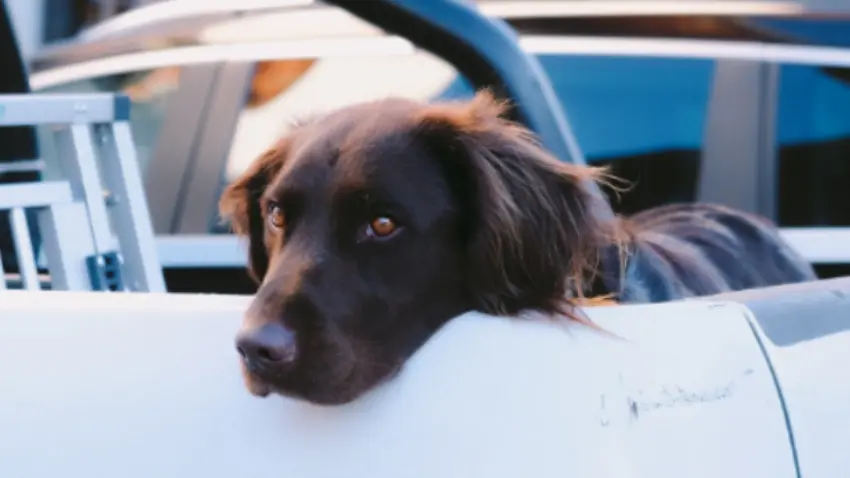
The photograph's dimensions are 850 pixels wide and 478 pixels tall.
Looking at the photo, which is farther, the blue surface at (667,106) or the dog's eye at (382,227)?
the blue surface at (667,106)

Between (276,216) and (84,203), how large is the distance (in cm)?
68

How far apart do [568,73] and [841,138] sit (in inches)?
→ 42.9

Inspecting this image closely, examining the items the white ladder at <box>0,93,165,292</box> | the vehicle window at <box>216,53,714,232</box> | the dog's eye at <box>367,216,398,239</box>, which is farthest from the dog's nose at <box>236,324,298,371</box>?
the vehicle window at <box>216,53,714,232</box>

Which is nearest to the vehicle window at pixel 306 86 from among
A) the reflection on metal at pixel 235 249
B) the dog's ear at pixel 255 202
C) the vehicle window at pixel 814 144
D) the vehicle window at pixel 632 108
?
the vehicle window at pixel 632 108

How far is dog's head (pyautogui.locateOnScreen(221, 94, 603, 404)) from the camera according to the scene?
174cm

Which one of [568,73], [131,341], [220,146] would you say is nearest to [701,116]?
[568,73]

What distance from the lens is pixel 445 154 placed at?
7.06ft

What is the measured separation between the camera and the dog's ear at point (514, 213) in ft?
6.53

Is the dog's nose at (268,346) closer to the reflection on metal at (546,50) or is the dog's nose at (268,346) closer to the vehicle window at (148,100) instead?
the reflection on metal at (546,50)

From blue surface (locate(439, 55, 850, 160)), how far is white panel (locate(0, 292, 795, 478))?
313 cm

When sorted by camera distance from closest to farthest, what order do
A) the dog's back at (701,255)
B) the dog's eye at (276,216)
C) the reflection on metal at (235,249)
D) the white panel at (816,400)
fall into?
the white panel at (816,400), the dog's eye at (276,216), the dog's back at (701,255), the reflection on metal at (235,249)

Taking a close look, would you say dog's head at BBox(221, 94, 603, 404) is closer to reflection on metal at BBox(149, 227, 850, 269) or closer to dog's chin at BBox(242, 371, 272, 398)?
dog's chin at BBox(242, 371, 272, 398)

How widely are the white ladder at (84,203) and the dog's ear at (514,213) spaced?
32.2 inches

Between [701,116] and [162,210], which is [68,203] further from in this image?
[701,116]
